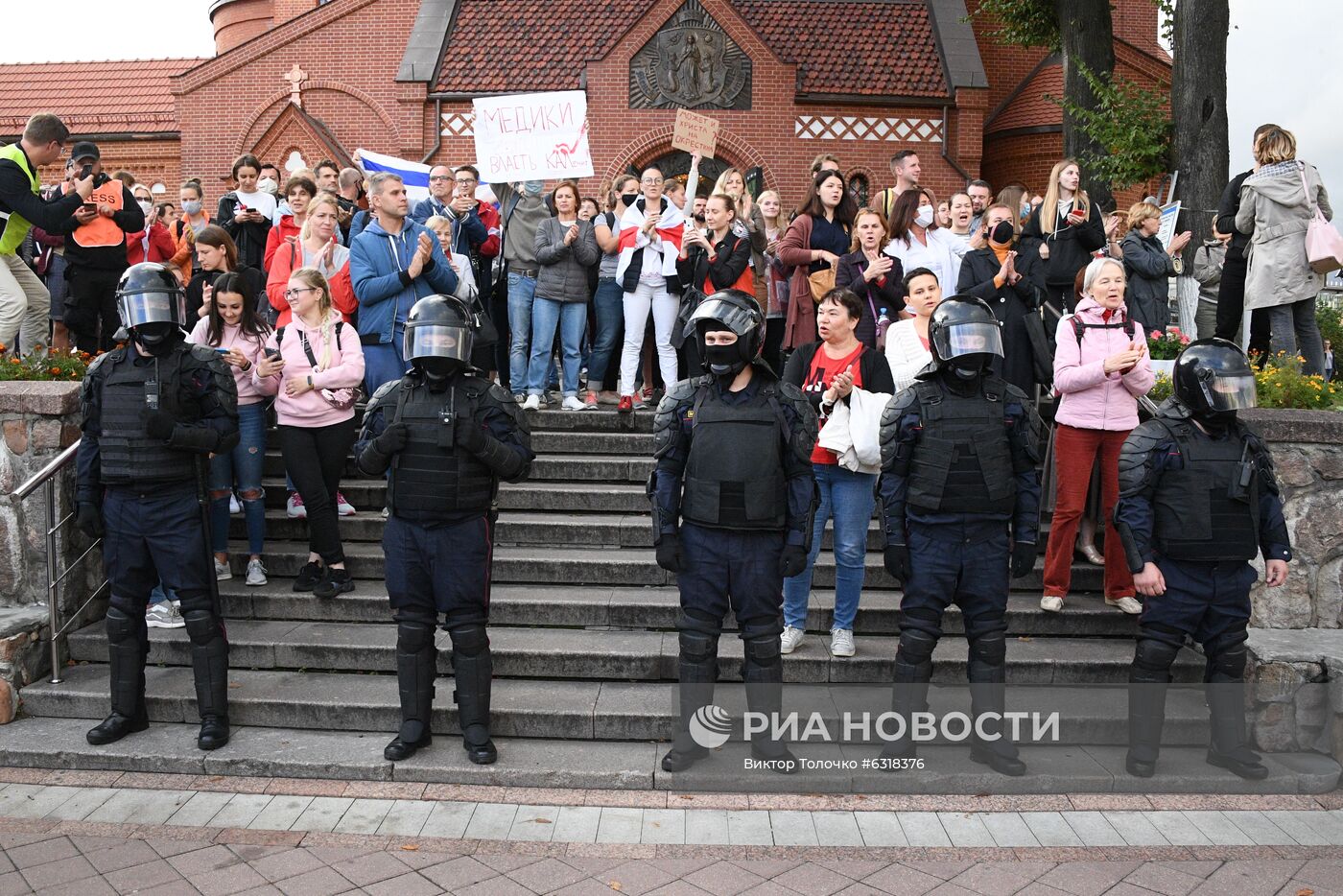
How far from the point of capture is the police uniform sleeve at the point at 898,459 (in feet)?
17.2

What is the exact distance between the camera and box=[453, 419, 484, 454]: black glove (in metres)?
5.18

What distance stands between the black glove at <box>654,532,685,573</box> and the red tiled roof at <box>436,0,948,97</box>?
18.7m

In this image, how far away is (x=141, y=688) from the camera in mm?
5691

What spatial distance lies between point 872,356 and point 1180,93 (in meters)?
9.42

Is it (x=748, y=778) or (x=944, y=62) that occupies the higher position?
(x=944, y=62)

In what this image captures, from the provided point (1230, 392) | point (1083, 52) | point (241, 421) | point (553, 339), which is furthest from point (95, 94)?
point (1230, 392)

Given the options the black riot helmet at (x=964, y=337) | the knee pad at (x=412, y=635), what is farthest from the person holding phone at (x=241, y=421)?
the black riot helmet at (x=964, y=337)

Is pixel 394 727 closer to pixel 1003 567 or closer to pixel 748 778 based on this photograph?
pixel 748 778

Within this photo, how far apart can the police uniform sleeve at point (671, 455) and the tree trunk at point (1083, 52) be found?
1217 cm

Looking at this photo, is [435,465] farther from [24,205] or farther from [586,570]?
[24,205]

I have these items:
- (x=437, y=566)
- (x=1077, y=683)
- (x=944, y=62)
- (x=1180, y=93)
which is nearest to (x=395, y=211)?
(x=437, y=566)

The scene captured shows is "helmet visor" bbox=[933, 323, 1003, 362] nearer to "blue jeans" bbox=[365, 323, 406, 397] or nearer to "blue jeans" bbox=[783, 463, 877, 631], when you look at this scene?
"blue jeans" bbox=[783, 463, 877, 631]

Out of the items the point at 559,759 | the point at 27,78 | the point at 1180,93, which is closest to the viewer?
the point at 559,759

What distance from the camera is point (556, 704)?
226 inches
